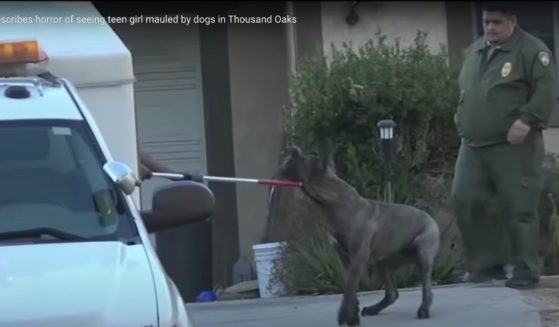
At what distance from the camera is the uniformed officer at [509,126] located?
7.75 m

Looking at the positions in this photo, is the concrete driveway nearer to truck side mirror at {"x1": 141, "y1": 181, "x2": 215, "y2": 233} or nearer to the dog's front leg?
the dog's front leg

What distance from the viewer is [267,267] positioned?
9.74m

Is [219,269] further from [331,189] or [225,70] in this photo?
[331,189]

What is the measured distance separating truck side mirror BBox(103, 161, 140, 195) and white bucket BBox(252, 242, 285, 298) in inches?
181

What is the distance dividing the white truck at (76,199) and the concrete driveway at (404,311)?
1.95 meters

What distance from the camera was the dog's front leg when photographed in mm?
6863

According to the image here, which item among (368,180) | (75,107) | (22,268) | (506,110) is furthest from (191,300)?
(22,268)

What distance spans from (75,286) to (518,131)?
4176mm

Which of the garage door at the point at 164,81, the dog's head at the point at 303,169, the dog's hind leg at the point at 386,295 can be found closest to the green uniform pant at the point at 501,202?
the dog's hind leg at the point at 386,295

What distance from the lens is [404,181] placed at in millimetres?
9875

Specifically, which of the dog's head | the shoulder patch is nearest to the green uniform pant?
the shoulder patch

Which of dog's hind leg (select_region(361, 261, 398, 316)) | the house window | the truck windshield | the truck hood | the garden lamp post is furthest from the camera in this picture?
the house window

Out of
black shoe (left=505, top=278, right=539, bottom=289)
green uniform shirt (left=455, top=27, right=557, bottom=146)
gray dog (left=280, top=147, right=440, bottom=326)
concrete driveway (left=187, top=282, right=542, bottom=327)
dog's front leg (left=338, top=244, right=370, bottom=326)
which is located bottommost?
concrete driveway (left=187, top=282, right=542, bottom=327)

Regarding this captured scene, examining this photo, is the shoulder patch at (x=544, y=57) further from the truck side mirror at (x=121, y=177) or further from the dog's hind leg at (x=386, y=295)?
the truck side mirror at (x=121, y=177)
